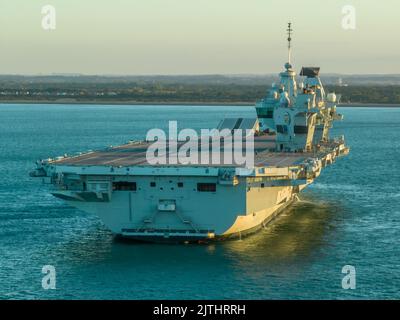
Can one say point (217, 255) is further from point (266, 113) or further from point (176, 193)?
point (266, 113)

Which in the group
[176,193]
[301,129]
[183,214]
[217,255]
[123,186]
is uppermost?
[301,129]

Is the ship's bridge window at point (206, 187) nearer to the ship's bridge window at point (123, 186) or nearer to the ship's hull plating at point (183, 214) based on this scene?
the ship's hull plating at point (183, 214)

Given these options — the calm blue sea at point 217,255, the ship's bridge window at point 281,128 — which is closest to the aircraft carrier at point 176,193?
the calm blue sea at point 217,255

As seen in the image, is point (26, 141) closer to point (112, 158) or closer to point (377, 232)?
point (112, 158)

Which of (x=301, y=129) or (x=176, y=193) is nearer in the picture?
(x=176, y=193)

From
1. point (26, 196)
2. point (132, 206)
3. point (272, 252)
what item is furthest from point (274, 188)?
point (26, 196)

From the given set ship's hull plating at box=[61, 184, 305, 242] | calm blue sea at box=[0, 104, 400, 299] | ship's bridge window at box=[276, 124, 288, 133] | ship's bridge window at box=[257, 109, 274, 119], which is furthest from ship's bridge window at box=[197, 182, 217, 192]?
ship's bridge window at box=[257, 109, 274, 119]

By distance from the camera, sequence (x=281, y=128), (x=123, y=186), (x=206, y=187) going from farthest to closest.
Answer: (x=281, y=128) → (x=123, y=186) → (x=206, y=187)

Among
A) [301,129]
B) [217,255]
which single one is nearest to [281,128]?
[301,129]

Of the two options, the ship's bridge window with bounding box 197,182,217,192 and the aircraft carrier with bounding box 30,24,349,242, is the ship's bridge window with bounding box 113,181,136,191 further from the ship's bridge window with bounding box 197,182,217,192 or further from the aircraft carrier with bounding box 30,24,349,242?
A: the ship's bridge window with bounding box 197,182,217,192
